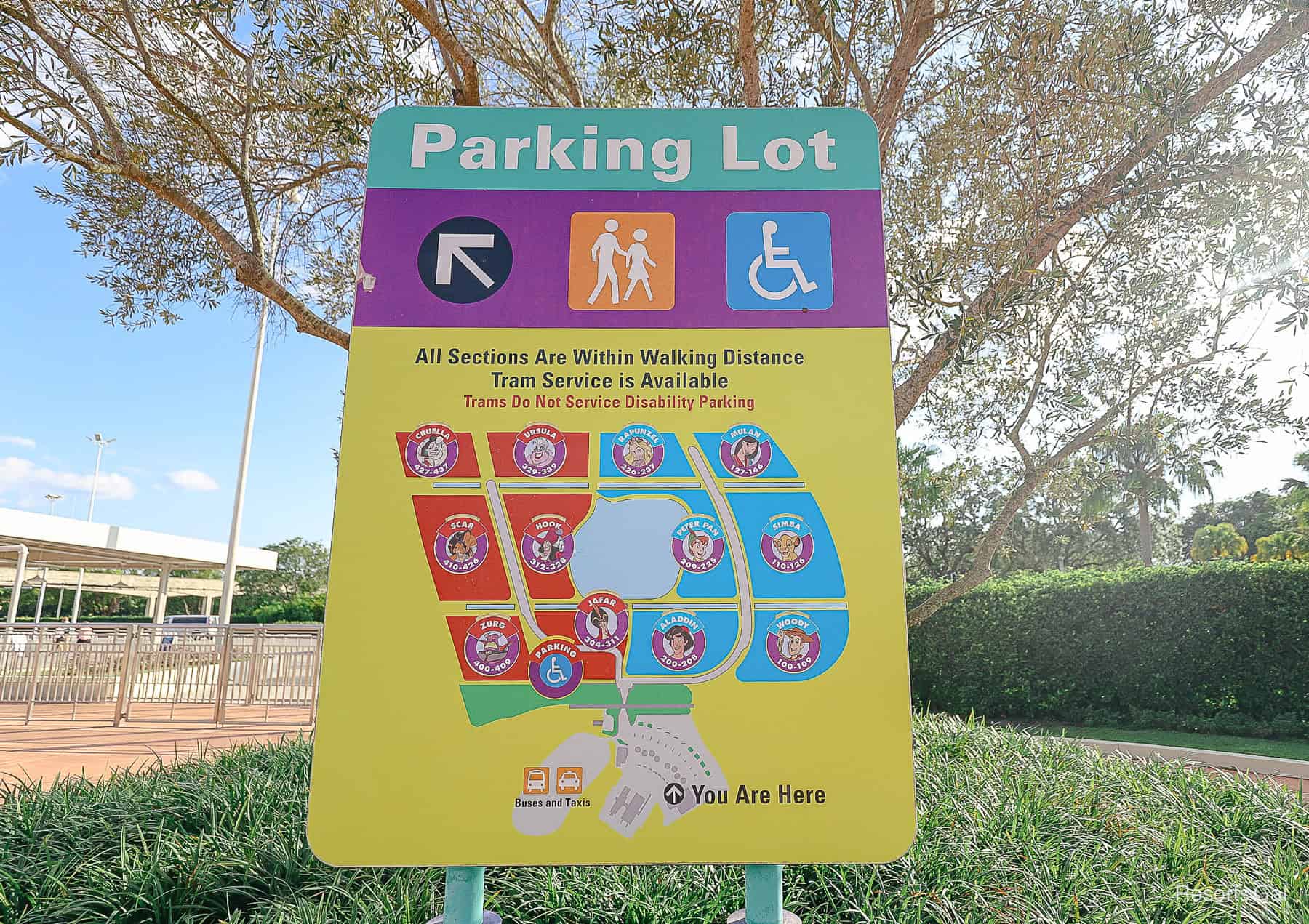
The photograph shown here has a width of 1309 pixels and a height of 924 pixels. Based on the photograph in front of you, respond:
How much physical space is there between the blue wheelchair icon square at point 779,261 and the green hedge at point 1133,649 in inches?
493

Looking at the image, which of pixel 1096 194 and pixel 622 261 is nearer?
pixel 622 261

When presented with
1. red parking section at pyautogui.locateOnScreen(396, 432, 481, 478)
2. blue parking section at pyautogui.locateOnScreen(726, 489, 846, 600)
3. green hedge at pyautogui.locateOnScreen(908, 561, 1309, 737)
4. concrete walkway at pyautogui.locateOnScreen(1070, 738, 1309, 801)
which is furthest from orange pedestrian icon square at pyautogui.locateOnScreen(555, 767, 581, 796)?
green hedge at pyautogui.locateOnScreen(908, 561, 1309, 737)

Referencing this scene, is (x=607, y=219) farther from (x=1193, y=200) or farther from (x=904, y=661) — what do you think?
(x=1193, y=200)

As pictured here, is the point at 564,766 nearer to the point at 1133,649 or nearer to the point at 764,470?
the point at 764,470

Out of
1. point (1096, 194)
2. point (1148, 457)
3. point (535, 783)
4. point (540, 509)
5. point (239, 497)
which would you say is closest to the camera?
point (535, 783)

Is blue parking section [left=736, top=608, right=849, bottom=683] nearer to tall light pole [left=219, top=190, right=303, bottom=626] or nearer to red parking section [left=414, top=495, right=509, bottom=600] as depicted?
red parking section [left=414, top=495, right=509, bottom=600]

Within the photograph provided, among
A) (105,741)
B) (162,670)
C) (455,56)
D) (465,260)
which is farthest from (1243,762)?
(162,670)

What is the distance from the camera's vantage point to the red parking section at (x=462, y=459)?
71.3 inches

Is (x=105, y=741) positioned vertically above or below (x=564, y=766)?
below

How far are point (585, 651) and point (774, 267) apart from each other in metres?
1.05

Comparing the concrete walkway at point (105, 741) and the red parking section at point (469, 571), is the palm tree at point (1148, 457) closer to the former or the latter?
the red parking section at point (469, 571)

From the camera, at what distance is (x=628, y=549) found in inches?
70.4

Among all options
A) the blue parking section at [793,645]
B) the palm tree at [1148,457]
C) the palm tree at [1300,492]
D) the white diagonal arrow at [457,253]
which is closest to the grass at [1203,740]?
the palm tree at [1148,457]

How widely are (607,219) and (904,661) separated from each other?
4.24 feet
